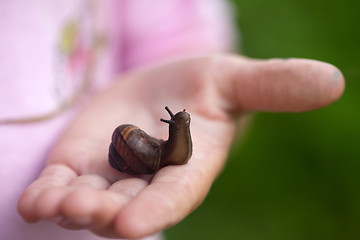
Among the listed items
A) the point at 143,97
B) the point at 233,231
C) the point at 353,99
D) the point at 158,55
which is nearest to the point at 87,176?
the point at 143,97

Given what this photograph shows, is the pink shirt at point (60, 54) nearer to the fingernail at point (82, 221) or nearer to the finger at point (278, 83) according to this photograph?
the fingernail at point (82, 221)

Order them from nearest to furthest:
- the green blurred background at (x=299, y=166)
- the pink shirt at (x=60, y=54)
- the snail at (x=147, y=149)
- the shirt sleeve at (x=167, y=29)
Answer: the snail at (x=147, y=149)
the pink shirt at (x=60, y=54)
the shirt sleeve at (x=167, y=29)
the green blurred background at (x=299, y=166)

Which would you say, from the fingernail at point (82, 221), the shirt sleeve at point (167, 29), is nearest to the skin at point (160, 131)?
the fingernail at point (82, 221)

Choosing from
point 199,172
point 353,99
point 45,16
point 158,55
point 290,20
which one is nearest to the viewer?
point 199,172

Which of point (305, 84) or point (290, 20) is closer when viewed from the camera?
point (305, 84)

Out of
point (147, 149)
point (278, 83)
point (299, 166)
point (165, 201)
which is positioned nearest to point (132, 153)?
point (147, 149)

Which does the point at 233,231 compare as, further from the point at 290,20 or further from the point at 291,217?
the point at 290,20

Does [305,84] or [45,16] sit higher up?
[45,16]
